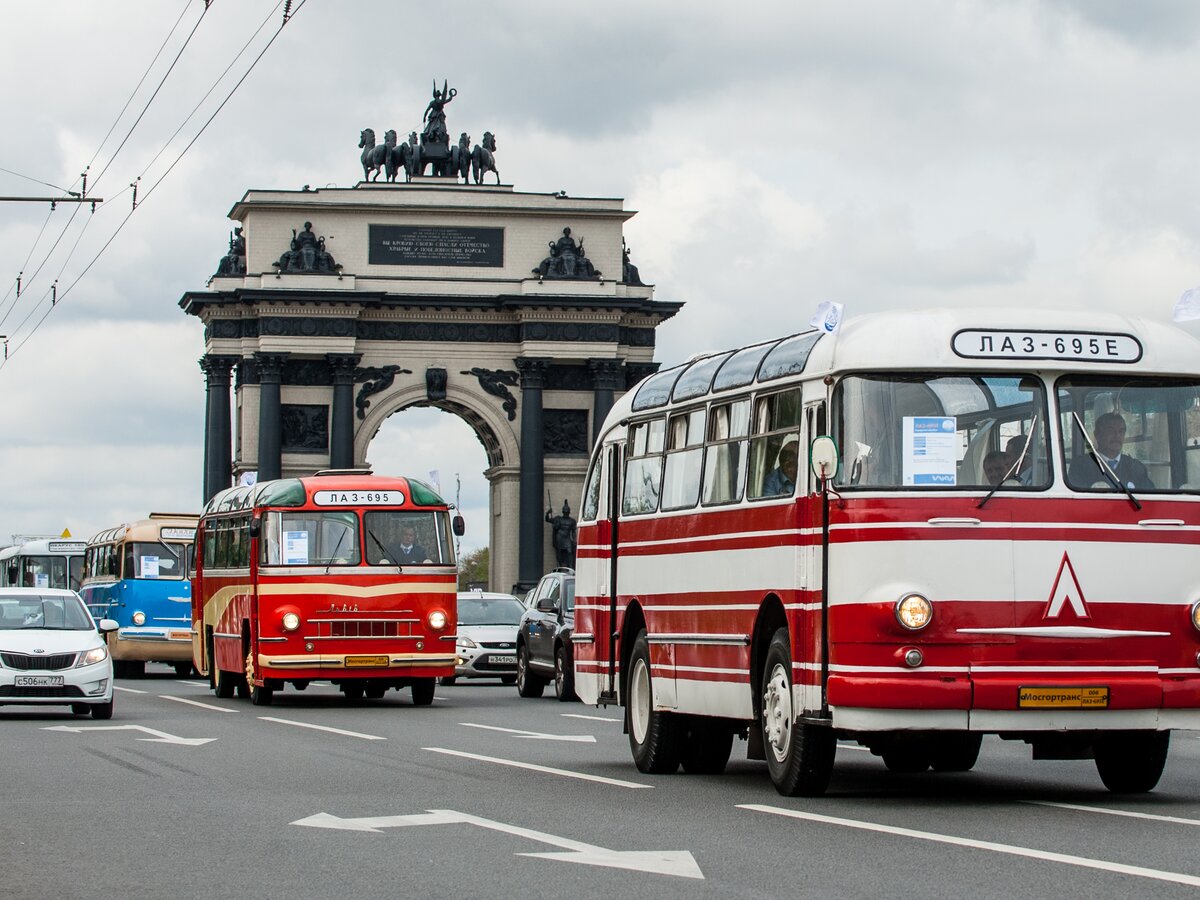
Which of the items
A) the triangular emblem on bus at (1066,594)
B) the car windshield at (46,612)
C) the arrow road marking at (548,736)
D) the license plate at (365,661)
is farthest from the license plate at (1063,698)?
the license plate at (365,661)

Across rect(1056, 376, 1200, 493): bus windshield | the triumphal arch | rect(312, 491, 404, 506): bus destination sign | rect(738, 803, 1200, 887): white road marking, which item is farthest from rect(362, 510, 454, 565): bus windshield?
the triumphal arch

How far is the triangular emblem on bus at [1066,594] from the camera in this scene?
44.5 ft

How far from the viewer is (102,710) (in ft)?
84.4

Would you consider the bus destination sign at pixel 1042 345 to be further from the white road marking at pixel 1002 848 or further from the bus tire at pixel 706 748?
the bus tire at pixel 706 748

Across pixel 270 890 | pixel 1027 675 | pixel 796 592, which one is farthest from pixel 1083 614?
pixel 270 890

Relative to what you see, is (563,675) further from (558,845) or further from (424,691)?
(558,845)

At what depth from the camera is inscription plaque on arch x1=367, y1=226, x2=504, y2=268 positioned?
251 feet

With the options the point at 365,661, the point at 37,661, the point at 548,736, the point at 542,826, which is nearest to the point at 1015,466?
the point at 542,826

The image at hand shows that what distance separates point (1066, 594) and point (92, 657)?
14.9 meters

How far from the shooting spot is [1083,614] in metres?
13.6

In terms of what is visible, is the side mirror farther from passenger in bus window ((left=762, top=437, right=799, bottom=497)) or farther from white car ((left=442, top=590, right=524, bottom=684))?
white car ((left=442, top=590, right=524, bottom=684))

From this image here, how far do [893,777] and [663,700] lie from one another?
171 cm

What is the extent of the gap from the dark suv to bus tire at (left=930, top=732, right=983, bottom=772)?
14.9m

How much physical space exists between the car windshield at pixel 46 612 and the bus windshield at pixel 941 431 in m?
14.7
